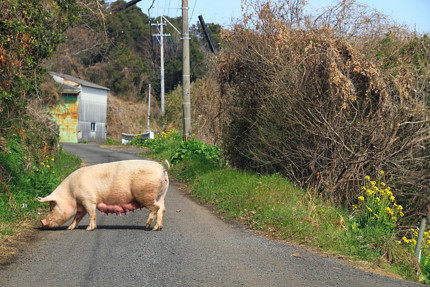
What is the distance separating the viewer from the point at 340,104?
12.0 m

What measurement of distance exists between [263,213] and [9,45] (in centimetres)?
601

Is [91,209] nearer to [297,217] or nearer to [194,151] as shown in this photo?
[297,217]

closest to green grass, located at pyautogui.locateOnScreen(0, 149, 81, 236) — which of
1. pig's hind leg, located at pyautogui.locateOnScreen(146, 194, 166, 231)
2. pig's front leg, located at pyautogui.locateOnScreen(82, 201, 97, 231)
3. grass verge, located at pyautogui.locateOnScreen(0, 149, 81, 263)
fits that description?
grass verge, located at pyautogui.locateOnScreen(0, 149, 81, 263)

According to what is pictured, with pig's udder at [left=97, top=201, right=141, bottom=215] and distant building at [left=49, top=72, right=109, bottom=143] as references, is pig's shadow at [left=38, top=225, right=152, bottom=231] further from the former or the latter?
distant building at [left=49, top=72, right=109, bottom=143]

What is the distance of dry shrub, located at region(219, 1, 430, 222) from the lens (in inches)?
462

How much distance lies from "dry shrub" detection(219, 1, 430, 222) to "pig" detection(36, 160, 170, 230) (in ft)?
13.5

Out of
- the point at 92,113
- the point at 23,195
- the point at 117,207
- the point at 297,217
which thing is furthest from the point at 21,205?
the point at 92,113

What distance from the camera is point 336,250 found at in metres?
8.09

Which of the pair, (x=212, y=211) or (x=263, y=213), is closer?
(x=263, y=213)

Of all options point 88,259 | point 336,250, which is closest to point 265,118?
point 336,250

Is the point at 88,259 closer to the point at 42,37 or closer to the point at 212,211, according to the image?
the point at 212,211

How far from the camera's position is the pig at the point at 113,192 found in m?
9.37

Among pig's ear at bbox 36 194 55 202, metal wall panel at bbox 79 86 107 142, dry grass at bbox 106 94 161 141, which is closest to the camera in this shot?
pig's ear at bbox 36 194 55 202

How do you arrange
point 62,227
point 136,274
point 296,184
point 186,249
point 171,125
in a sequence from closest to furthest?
point 136,274, point 186,249, point 62,227, point 296,184, point 171,125
